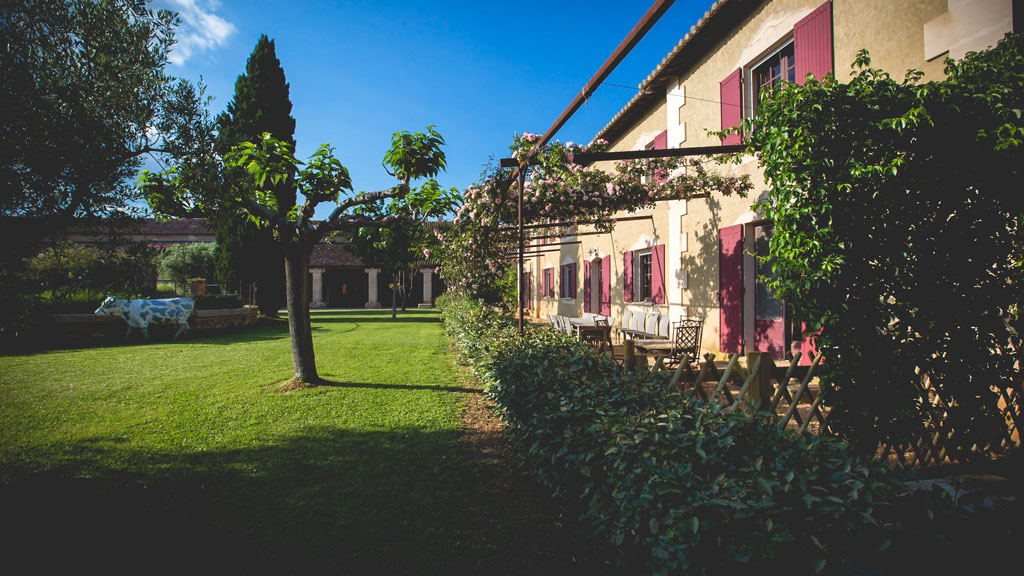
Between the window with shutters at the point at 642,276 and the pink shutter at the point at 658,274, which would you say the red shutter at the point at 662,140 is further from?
the window with shutters at the point at 642,276

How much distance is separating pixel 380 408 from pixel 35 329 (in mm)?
10828

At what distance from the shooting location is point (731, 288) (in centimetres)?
752

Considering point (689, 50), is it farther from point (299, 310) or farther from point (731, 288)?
point (299, 310)

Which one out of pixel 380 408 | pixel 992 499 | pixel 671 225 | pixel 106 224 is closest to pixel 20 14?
pixel 106 224

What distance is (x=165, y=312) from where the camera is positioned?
12.6m

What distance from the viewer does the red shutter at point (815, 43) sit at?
5738 mm

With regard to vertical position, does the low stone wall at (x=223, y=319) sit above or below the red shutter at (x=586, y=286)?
below

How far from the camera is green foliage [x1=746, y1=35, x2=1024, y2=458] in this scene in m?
2.87

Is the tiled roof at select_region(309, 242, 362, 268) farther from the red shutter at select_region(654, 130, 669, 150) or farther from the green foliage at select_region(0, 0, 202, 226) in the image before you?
the green foliage at select_region(0, 0, 202, 226)

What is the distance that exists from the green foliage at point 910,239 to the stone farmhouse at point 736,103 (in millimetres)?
504

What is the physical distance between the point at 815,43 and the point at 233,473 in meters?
8.05

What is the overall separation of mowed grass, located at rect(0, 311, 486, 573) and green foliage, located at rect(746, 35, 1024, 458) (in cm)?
271

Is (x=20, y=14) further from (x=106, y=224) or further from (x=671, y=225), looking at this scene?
(x=671, y=225)

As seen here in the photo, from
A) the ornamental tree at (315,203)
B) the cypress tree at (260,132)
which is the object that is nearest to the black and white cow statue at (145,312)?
the cypress tree at (260,132)
